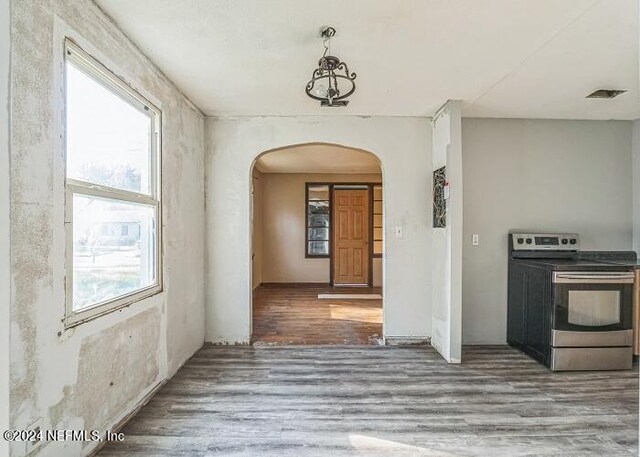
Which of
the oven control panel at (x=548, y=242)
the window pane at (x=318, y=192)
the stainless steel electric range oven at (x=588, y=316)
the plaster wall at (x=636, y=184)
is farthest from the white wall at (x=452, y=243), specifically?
the window pane at (x=318, y=192)

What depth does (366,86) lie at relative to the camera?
2.89 meters

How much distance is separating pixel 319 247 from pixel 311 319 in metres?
2.92

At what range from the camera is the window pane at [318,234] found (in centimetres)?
745

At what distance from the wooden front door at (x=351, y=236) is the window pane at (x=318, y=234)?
187 millimetres

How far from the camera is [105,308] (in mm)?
1967

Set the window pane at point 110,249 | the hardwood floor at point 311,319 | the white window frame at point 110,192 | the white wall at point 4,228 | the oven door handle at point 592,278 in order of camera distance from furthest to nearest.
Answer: the hardwood floor at point 311,319
the oven door handle at point 592,278
the window pane at point 110,249
the white window frame at point 110,192
the white wall at point 4,228

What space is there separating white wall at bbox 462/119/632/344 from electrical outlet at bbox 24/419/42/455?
3529mm

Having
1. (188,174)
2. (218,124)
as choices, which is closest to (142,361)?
(188,174)

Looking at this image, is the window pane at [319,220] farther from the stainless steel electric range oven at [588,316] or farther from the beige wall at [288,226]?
the stainless steel electric range oven at [588,316]

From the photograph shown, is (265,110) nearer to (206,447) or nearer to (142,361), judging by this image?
(142,361)

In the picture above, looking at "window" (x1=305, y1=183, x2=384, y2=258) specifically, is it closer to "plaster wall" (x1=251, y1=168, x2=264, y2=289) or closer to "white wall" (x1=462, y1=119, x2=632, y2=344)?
"plaster wall" (x1=251, y1=168, x2=264, y2=289)

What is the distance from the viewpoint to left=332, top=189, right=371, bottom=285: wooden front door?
7.37 m

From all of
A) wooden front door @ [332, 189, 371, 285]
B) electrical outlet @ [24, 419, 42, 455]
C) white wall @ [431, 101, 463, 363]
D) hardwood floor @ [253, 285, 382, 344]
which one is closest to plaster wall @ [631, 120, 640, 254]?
white wall @ [431, 101, 463, 363]

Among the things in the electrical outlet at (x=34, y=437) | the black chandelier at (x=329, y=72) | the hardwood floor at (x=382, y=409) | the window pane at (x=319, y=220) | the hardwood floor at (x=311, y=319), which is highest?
the black chandelier at (x=329, y=72)
